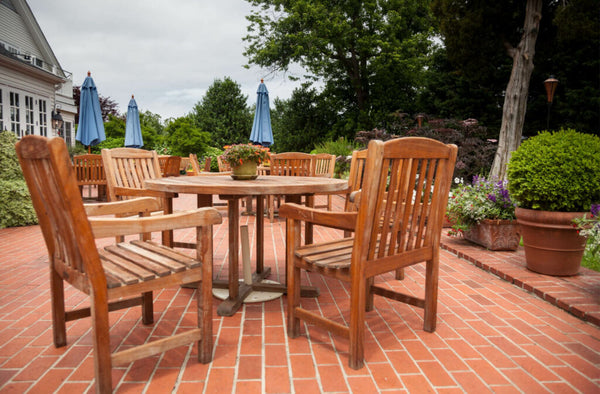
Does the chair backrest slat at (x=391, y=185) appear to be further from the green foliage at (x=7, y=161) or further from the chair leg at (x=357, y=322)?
the green foliage at (x=7, y=161)

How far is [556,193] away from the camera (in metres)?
3.05

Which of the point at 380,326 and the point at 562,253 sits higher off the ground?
the point at 562,253

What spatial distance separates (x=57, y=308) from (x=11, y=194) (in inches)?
180

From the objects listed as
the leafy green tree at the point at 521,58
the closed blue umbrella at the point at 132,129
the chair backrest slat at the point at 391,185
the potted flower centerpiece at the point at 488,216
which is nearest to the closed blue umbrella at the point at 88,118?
the closed blue umbrella at the point at 132,129

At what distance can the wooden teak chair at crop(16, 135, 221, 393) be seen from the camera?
144cm

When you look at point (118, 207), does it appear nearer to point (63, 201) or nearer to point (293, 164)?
point (63, 201)

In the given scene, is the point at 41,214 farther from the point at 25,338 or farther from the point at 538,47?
the point at 538,47

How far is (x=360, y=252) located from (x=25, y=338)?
194 cm

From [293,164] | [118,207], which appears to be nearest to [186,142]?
[293,164]

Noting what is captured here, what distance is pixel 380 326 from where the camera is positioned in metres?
2.36

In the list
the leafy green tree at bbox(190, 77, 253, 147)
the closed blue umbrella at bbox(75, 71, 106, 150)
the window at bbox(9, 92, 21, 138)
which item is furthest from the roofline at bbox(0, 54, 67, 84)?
the leafy green tree at bbox(190, 77, 253, 147)

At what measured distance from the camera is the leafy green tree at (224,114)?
26844 mm

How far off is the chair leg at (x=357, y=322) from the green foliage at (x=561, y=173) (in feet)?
7.18

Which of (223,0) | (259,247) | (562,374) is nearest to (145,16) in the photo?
(223,0)
